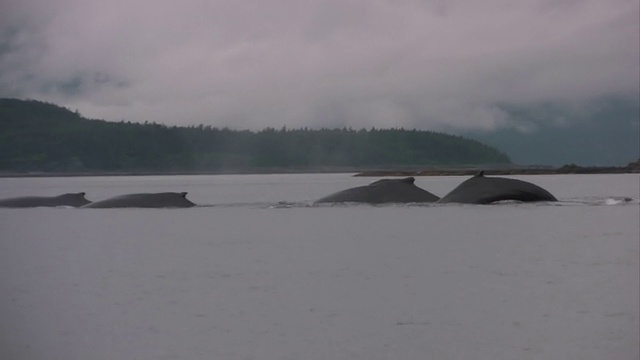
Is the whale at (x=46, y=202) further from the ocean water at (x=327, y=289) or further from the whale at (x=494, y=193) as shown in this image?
the whale at (x=494, y=193)

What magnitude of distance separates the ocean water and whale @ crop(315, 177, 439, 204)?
245 inches

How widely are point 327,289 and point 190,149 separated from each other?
8319 cm

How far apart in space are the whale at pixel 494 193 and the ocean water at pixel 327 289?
481 cm

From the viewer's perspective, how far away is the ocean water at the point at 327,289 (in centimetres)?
1217

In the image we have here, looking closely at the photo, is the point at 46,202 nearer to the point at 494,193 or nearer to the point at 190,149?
the point at 494,193

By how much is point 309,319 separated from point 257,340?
4.56 feet

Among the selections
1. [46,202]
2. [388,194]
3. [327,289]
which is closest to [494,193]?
[388,194]

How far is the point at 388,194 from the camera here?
37.1m

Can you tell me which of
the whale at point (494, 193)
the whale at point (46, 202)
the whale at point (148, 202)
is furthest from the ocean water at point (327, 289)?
the whale at point (46, 202)

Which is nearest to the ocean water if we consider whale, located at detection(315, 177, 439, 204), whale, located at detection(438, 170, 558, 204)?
whale, located at detection(438, 170, 558, 204)

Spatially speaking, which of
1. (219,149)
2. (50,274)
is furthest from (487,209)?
(219,149)

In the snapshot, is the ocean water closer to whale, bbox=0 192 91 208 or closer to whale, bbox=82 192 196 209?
whale, bbox=82 192 196 209

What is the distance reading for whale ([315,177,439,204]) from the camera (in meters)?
36.7

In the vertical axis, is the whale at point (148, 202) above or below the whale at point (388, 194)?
below
